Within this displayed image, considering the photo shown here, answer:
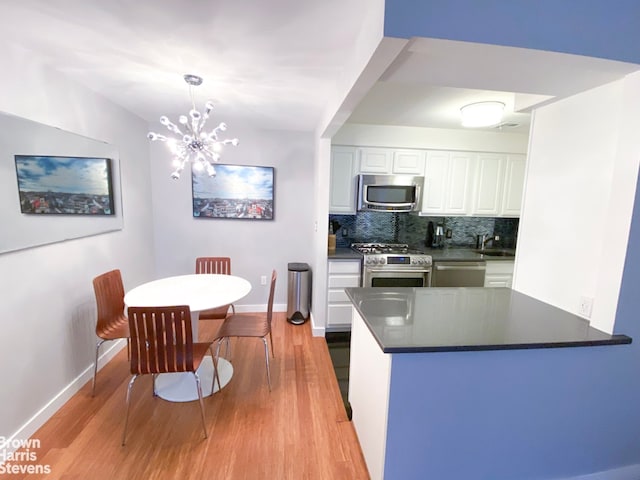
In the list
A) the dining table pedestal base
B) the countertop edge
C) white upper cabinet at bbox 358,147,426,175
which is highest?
white upper cabinet at bbox 358,147,426,175

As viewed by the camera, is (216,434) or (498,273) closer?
(216,434)

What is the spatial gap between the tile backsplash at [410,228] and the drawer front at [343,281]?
0.67m

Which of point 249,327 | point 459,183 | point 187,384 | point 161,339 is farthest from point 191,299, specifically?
point 459,183

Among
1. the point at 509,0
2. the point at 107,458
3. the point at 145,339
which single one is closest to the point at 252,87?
the point at 509,0

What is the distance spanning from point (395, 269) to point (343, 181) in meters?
1.17

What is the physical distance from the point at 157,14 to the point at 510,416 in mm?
2526

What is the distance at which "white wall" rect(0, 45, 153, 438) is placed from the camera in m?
1.66

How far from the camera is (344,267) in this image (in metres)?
3.16

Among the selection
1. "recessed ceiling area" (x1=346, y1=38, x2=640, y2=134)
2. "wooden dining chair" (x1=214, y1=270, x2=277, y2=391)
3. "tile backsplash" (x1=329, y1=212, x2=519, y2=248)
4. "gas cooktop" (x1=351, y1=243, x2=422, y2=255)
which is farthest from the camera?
"tile backsplash" (x1=329, y1=212, x2=519, y2=248)

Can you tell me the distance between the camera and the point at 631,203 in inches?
50.6

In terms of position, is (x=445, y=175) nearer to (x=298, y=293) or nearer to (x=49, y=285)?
(x=298, y=293)

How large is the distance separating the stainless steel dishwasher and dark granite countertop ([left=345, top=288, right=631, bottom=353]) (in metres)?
1.32

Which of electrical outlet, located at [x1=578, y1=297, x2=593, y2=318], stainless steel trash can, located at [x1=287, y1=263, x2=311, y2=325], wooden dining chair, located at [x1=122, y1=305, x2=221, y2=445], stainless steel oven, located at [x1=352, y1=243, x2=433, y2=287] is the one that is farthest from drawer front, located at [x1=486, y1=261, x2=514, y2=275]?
wooden dining chair, located at [x1=122, y1=305, x2=221, y2=445]

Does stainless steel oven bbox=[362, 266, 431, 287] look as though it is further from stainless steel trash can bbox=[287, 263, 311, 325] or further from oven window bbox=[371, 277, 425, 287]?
stainless steel trash can bbox=[287, 263, 311, 325]
